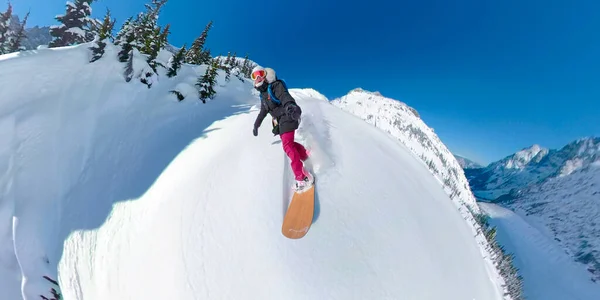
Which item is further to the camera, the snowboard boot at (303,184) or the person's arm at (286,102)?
the snowboard boot at (303,184)

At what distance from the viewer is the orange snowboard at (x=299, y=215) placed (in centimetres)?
757

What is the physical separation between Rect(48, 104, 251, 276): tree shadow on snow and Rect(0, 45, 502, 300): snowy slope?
0.05 m

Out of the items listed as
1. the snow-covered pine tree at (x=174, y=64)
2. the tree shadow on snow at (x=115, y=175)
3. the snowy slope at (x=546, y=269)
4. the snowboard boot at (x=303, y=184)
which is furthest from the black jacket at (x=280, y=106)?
the snowy slope at (x=546, y=269)

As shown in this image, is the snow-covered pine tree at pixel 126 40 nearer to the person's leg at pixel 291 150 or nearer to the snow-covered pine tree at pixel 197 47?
the snow-covered pine tree at pixel 197 47

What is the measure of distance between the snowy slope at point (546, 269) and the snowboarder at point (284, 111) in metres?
91.6

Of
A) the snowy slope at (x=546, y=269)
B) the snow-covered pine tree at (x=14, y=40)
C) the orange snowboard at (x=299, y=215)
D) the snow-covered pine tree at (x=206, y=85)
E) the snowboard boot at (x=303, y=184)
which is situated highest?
the snow-covered pine tree at (x=14, y=40)

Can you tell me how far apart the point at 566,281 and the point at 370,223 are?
127924 mm

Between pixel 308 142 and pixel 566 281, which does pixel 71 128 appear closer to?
pixel 308 142

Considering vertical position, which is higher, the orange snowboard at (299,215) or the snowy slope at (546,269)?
the orange snowboard at (299,215)

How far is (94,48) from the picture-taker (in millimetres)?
17719

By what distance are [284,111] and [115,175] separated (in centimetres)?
789

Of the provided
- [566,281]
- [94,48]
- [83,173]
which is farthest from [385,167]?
[566,281]

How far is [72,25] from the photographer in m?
28.0

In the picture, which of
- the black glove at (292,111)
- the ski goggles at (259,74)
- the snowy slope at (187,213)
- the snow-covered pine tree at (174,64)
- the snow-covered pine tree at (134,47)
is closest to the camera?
the snowy slope at (187,213)
